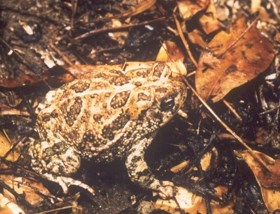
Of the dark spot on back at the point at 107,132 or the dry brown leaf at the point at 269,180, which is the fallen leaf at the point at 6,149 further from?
the dry brown leaf at the point at 269,180

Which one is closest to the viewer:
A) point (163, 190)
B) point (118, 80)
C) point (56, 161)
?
point (118, 80)

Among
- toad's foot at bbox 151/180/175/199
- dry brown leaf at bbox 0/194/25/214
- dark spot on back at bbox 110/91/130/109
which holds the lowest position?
toad's foot at bbox 151/180/175/199

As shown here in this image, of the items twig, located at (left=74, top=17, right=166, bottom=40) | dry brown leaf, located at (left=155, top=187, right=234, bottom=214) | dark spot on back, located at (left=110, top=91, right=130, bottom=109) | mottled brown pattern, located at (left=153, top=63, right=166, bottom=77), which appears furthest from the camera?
twig, located at (left=74, top=17, right=166, bottom=40)

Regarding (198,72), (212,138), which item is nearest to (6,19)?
(198,72)

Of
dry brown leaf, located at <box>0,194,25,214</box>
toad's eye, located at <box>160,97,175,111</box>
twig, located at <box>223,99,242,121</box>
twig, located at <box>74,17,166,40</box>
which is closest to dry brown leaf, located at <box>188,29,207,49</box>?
twig, located at <box>74,17,166,40</box>

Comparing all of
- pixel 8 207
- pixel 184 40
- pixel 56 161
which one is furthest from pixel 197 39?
pixel 8 207

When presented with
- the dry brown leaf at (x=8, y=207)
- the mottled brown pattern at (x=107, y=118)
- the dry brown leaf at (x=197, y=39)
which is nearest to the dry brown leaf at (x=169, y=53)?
the dry brown leaf at (x=197, y=39)

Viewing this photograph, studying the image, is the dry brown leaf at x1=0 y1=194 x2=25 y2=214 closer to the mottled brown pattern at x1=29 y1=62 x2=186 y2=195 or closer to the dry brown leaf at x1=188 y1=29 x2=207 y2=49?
the mottled brown pattern at x1=29 y1=62 x2=186 y2=195

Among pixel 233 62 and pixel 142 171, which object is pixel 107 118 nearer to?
pixel 142 171
